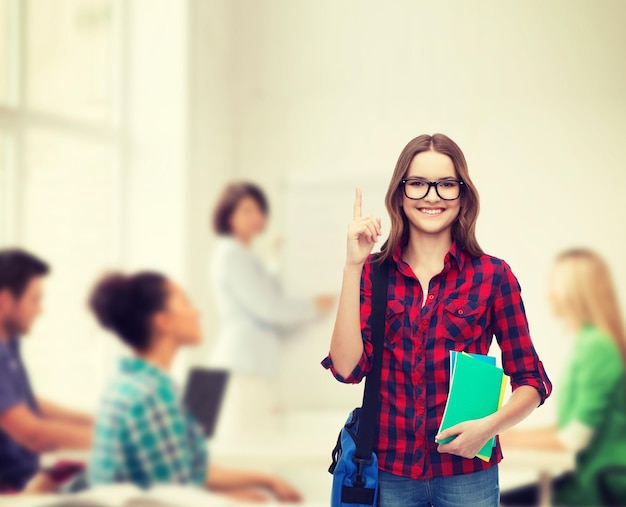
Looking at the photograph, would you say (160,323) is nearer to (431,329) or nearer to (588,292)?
(588,292)

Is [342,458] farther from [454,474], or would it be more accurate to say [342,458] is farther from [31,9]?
[31,9]

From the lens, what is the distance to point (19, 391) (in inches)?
116

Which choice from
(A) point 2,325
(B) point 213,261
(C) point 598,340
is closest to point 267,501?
(B) point 213,261

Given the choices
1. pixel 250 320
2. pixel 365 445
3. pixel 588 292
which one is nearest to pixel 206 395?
pixel 250 320

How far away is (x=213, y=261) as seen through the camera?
3.67 meters

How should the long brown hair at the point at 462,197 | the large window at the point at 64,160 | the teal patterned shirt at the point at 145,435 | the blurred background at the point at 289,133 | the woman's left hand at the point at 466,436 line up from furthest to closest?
the blurred background at the point at 289,133, the large window at the point at 64,160, the teal patterned shirt at the point at 145,435, the long brown hair at the point at 462,197, the woman's left hand at the point at 466,436

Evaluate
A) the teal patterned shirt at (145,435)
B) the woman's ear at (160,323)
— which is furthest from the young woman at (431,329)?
the woman's ear at (160,323)

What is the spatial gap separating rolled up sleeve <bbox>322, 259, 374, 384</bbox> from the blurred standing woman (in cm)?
249

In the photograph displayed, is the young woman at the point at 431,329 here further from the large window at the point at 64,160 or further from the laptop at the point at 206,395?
the large window at the point at 64,160

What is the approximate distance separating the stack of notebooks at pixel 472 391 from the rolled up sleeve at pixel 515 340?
4cm

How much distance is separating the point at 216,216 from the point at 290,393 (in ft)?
2.98

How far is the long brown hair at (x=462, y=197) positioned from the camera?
1.10 m

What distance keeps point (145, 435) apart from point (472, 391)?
2.26m

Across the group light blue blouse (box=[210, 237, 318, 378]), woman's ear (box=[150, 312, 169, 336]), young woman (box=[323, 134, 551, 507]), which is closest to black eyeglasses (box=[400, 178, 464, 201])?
young woman (box=[323, 134, 551, 507])
